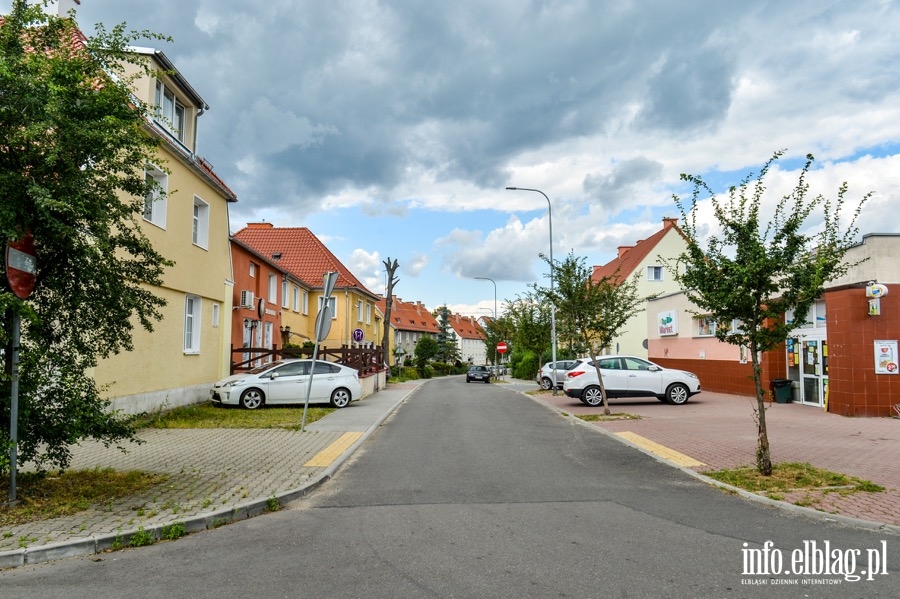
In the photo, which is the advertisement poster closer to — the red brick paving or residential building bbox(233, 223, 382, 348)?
the red brick paving

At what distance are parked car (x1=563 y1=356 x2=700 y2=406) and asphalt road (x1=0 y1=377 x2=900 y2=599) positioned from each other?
1163 cm

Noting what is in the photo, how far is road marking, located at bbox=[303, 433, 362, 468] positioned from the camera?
9727 millimetres

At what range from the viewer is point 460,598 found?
4457mm

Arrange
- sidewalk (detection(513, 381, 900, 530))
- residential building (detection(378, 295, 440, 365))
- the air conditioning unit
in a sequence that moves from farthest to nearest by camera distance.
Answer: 1. residential building (detection(378, 295, 440, 365))
2. the air conditioning unit
3. sidewalk (detection(513, 381, 900, 530))

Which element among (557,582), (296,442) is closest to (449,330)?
(296,442)

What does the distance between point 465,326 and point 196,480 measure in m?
130

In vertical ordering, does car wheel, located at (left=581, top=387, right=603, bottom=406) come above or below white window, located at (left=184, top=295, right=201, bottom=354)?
below

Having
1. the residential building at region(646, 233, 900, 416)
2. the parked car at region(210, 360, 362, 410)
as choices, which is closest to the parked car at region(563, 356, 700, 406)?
the residential building at region(646, 233, 900, 416)

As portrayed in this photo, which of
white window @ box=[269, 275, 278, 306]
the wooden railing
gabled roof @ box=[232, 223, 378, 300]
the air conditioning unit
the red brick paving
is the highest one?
gabled roof @ box=[232, 223, 378, 300]

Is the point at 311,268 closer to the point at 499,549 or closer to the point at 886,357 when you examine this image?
the point at 886,357

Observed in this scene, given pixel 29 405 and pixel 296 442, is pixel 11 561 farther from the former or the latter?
pixel 296 442

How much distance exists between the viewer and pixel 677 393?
819 inches

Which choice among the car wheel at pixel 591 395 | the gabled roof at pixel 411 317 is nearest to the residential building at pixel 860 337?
the car wheel at pixel 591 395

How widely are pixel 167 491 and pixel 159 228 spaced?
1001 centimetres
